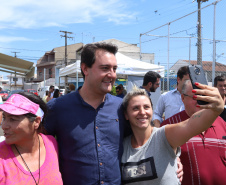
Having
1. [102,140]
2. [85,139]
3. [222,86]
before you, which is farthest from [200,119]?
[222,86]

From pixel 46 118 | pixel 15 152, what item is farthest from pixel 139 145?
pixel 15 152

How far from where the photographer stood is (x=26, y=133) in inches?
70.6

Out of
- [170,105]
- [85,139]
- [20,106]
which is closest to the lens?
[20,106]

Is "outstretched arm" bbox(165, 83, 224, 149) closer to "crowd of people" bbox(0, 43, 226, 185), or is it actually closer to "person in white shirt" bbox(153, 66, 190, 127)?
"crowd of people" bbox(0, 43, 226, 185)

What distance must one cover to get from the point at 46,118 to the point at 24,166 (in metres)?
0.48

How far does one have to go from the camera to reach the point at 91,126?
6.58ft

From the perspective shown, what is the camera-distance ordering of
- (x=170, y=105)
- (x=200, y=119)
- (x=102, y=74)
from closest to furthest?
(x=200, y=119) → (x=102, y=74) → (x=170, y=105)

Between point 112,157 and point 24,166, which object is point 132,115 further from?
point 24,166

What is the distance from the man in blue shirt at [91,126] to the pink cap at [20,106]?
0.80ft

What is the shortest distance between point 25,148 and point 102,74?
0.86 m

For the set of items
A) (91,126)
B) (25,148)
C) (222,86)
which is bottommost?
(25,148)

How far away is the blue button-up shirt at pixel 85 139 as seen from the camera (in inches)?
75.7

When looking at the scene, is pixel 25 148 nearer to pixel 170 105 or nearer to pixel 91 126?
pixel 91 126

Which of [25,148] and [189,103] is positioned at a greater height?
[189,103]
